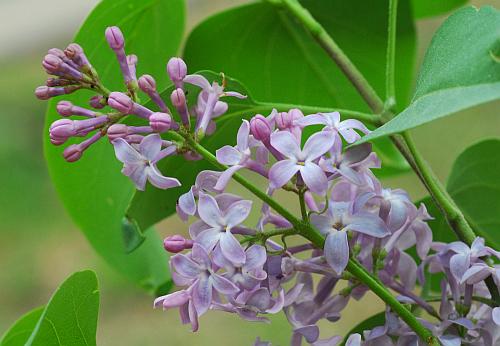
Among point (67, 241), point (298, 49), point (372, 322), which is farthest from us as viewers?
point (67, 241)

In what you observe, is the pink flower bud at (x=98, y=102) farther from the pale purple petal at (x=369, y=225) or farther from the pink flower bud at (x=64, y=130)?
the pale purple petal at (x=369, y=225)

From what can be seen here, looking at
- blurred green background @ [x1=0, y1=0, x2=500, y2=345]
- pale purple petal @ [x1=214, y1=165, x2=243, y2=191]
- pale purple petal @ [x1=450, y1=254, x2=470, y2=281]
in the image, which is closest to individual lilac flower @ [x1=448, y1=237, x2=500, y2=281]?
pale purple petal @ [x1=450, y1=254, x2=470, y2=281]

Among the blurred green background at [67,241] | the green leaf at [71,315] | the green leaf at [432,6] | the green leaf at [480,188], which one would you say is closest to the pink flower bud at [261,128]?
the green leaf at [71,315]

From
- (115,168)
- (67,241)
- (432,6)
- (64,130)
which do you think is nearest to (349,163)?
(64,130)

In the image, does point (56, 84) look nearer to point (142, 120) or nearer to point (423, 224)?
point (142, 120)

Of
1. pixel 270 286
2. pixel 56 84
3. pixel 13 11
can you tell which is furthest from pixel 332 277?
pixel 13 11

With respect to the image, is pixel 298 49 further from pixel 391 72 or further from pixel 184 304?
pixel 184 304

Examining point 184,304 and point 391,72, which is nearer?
point 184,304

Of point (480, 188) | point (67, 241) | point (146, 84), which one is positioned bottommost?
point (67, 241)
